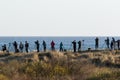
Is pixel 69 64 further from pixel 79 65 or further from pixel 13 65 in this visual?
pixel 13 65

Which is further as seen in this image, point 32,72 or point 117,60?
point 117,60

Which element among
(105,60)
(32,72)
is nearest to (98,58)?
(105,60)

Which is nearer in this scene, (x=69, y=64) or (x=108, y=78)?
(x=108, y=78)

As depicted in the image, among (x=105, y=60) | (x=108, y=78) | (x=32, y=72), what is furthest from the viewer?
(x=105, y=60)

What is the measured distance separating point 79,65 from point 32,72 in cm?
A: 322

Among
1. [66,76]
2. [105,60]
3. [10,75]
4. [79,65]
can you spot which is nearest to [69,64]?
[79,65]

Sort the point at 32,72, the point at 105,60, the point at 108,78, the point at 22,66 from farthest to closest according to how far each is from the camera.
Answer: the point at 105,60
the point at 22,66
the point at 32,72
the point at 108,78

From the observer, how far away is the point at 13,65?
30250 millimetres

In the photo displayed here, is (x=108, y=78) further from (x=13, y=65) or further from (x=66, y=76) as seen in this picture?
(x=13, y=65)

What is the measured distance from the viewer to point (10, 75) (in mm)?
26609

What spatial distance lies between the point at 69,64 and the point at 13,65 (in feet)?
10.9

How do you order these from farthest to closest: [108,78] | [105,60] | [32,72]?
[105,60], [32,72], [108,78]

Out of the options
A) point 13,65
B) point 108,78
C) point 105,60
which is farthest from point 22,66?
point 105,60

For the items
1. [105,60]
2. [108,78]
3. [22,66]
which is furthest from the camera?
[105,60]
